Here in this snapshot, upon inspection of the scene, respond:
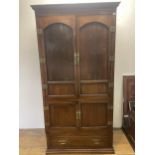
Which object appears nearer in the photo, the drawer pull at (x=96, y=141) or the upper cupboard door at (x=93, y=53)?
the upper cupboard door at (x=93, y=53)

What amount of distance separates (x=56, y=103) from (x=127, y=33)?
A: 1.58 m

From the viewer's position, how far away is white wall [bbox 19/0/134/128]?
300 cm

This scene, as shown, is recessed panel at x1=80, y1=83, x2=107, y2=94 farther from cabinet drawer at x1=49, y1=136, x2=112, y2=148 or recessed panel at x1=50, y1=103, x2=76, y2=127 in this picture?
cabinet drawer at x1=49, y1=136, x2=112, y2=148

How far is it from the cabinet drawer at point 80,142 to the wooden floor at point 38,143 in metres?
0.20

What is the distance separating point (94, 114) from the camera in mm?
2486

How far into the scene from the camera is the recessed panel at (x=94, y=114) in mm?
2463

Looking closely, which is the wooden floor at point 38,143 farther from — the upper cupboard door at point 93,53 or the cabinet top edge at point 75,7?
the cabinet top edge at point 75,7

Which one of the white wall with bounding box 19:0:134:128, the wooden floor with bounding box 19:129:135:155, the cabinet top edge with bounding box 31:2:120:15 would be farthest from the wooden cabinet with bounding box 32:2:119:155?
the white wall with bounding box 19:0:134:128

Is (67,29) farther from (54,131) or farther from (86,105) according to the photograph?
(54,131)

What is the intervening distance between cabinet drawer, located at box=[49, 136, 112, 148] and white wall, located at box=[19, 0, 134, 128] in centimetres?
78

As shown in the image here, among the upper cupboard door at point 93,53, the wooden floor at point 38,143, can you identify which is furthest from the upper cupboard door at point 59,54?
the wooden floor at point 38,143

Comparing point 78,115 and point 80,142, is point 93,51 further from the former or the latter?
point 80,142

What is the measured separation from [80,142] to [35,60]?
1464 mm

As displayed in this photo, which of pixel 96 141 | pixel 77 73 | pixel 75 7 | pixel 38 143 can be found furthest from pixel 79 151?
pixel 75 7
